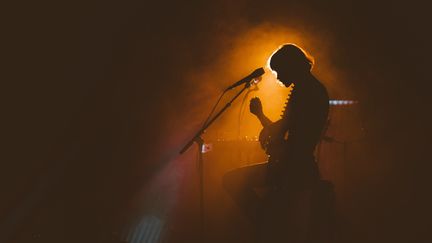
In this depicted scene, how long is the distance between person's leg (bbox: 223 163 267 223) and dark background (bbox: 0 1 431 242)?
141 cm

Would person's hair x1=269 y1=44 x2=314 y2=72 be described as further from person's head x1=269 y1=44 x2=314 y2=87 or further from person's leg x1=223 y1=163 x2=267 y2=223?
person's leg x1=223 y1=163 x2=267 y2=223

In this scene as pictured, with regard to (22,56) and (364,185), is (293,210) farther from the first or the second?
(22,56)

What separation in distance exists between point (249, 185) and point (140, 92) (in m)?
2.18

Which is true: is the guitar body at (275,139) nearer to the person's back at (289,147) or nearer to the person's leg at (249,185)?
the person's back at (289,147)

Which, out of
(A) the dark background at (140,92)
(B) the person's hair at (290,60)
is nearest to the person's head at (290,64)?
(B) the person's hair at (290,60)

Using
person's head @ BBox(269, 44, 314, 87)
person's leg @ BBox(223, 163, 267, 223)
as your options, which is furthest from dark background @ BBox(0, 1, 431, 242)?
person's head @ BBox(269, 44, 314, 87)

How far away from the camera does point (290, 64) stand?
3.70 m

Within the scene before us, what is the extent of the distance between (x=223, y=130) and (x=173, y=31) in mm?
1272

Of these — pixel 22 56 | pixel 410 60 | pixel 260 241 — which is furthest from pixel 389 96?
pixel 22 56

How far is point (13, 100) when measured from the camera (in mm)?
4887

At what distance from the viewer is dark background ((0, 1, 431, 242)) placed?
193 inches

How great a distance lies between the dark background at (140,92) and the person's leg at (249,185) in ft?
4.62

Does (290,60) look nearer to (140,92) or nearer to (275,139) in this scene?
(275,139)

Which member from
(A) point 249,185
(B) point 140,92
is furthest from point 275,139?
(B) point 140,92
